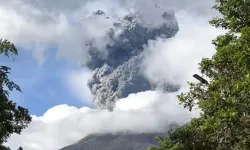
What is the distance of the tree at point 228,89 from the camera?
1700 cm

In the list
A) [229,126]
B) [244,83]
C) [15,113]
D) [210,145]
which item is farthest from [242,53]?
[15,113]

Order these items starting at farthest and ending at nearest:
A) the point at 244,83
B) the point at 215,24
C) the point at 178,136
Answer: the point at 178,136 < the point at 215,24 < the point at 244,83

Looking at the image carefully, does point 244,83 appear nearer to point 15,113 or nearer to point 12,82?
point 12,82

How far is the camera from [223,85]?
19844mm

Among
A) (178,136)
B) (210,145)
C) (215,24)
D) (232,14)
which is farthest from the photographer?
(178,136)

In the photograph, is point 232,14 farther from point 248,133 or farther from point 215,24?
point 248,133

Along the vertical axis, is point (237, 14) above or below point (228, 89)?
above

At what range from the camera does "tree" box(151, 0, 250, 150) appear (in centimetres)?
1700

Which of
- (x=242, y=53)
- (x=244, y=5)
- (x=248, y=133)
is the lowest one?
(x=248, y=133)

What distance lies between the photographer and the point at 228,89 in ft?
61.9

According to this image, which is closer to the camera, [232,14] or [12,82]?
[12,82]

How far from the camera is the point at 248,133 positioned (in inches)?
703

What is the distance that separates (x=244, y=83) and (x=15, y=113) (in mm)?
14269

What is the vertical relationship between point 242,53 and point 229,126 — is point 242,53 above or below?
above
